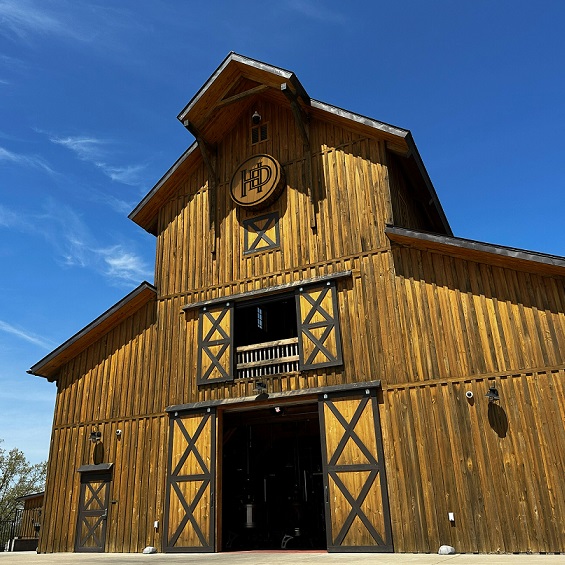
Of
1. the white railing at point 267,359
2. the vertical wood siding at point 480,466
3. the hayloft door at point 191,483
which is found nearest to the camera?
the vertical wood siding at point 480,466

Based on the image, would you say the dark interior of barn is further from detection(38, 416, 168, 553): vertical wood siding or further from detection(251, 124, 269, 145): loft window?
detection(251, 124, 269, 145): loft window

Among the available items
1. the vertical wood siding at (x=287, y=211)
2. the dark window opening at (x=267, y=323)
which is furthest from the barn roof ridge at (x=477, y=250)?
the dark window opening at (x=267, y=323)

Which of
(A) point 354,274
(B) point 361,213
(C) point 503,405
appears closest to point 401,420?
(C) point 503,405

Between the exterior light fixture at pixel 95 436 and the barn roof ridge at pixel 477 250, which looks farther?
the exterior light fixture at pixel 95 436

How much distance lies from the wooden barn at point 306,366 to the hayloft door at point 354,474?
4 centimetres

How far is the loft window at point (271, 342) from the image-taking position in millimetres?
13406

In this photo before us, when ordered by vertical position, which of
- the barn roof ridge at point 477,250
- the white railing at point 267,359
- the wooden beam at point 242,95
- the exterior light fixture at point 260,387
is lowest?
the exterior light fixture at point 260,387

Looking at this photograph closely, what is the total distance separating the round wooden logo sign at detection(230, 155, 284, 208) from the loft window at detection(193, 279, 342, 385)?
2930 mm

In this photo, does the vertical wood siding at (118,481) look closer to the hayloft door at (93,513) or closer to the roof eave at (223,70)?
the hayloft door at (93,513)

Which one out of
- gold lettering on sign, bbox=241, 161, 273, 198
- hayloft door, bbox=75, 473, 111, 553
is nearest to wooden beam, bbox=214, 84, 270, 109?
gold lettering on sign, bbox=241, 161, 273, 198

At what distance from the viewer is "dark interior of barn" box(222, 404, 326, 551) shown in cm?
1656

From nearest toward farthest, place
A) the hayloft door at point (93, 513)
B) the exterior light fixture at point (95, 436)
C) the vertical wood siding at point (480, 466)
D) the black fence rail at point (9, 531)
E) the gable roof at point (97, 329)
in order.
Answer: the vertical wood siding at point (480, 466) < the hayloft door at point (93, 513) < the exterior light fixture at point (95, 436) < the gable roof at point (97, 329) < the black fence rail at point (9, 531)

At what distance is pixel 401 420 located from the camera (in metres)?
11.9

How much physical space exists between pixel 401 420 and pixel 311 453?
7.45 metres
